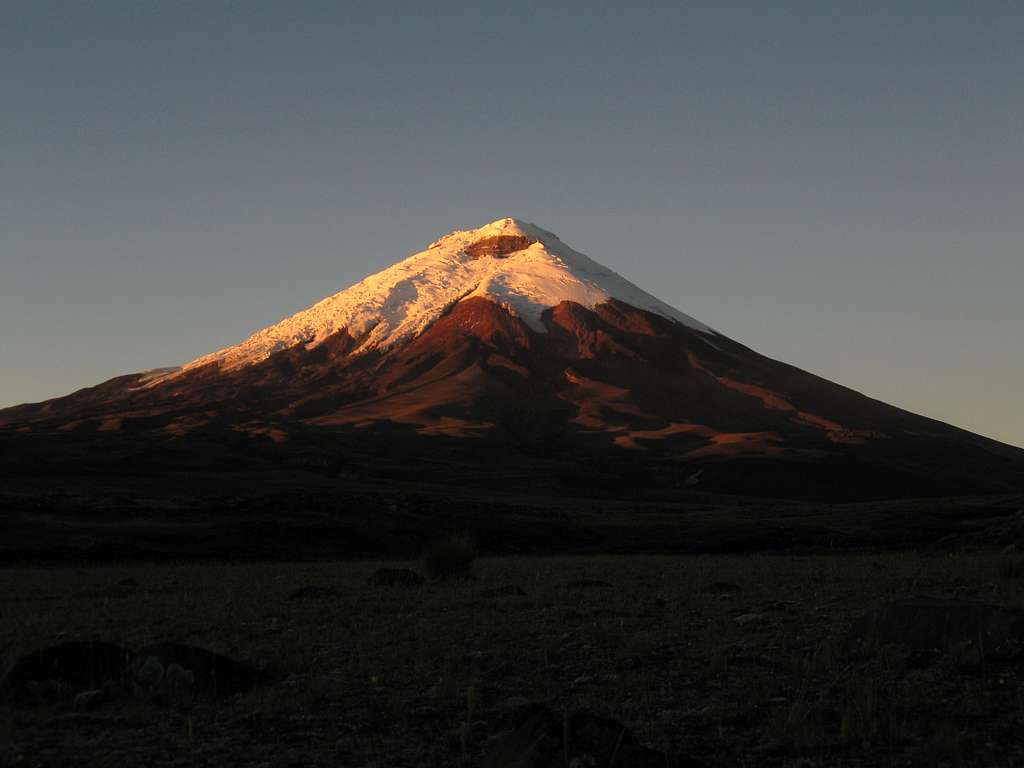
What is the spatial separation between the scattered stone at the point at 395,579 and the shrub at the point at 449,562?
1713 millimetres

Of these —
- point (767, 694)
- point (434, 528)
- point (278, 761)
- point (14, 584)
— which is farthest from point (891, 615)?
point (434, 528)

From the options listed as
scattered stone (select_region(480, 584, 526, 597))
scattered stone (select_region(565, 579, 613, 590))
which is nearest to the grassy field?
scattered stone (select_region(480, 584, 526, 597))

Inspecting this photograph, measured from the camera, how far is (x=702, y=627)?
678 inches

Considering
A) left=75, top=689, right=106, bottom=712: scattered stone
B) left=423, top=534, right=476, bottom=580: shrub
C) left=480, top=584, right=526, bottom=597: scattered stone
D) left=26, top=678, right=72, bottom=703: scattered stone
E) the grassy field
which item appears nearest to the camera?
the grassy field

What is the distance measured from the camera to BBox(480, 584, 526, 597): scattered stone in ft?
80.2

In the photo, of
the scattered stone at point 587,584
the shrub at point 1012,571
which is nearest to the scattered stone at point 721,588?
the scattered stone at point 587,584

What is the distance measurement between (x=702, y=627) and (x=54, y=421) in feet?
607

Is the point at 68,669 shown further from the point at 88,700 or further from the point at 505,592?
the point at 505,592

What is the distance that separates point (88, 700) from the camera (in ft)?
38.8

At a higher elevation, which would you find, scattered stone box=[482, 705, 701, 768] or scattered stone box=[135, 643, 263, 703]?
scattered stone box=[482, 705, 701, 768]

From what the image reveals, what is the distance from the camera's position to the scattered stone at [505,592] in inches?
963

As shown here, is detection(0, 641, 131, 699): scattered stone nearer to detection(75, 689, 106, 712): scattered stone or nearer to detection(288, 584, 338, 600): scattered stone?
detection(75, 689, 106, 712): scattered stone

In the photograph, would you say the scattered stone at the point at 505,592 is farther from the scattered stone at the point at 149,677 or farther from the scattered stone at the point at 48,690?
the scattered stone at the point at 48,690

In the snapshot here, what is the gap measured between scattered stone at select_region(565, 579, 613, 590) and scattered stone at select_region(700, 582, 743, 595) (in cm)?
274
